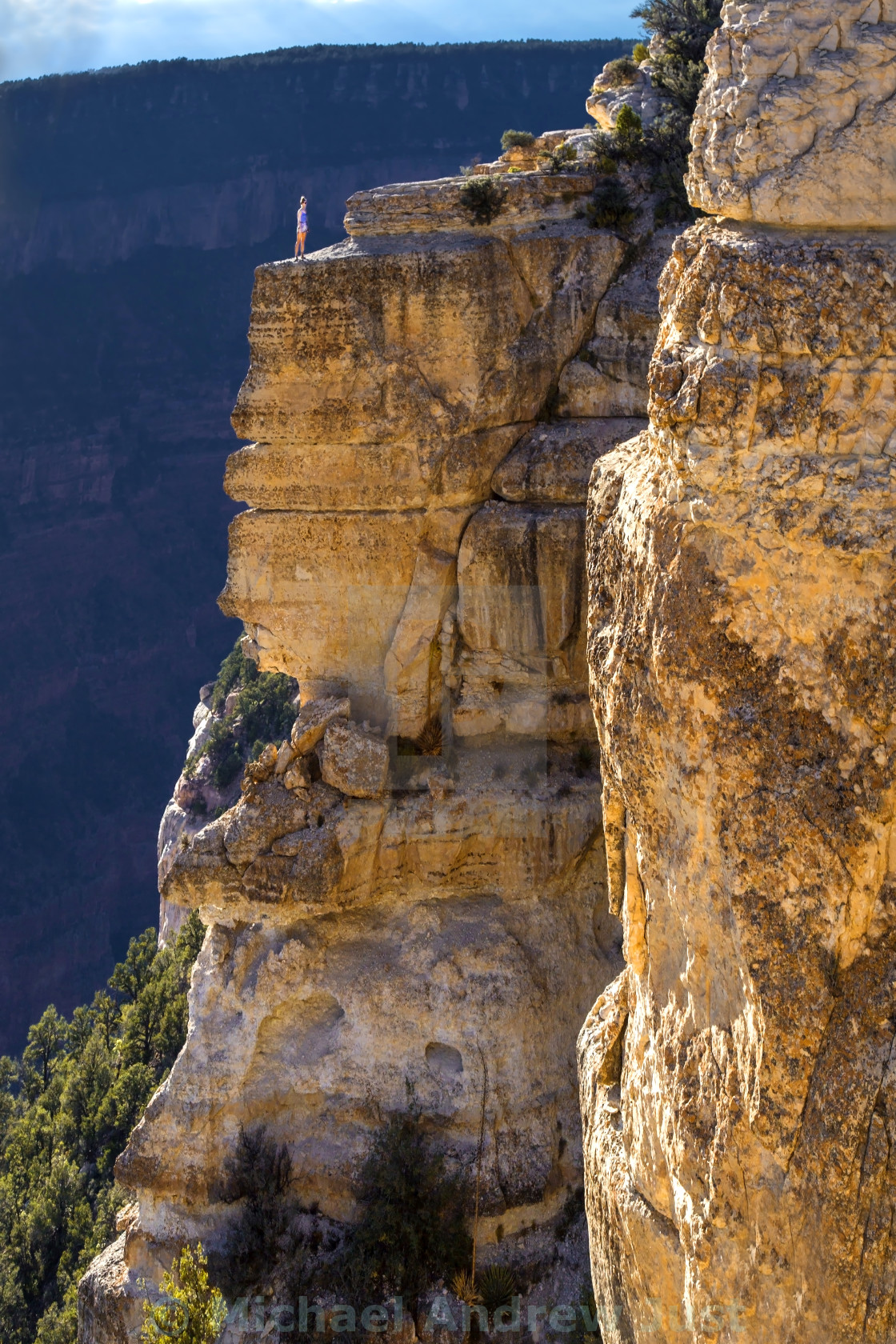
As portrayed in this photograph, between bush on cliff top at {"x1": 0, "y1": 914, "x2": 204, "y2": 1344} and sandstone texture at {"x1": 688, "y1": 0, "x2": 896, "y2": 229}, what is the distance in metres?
17.5

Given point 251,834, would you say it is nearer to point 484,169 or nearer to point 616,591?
point 616,591

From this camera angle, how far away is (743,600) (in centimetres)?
749

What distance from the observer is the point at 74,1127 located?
965 inches

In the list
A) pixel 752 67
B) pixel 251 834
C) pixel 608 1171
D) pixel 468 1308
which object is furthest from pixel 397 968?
pixel 752 67

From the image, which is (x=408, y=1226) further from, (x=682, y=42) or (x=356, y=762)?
(x=682, y=42)

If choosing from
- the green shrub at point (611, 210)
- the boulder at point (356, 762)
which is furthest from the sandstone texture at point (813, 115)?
the boulder at point (356, 762)

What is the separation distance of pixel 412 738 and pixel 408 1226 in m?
5.26

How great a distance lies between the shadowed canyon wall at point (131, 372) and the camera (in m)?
61.4

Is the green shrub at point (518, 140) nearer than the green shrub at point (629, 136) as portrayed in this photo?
No

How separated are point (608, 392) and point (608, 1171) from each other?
931cm

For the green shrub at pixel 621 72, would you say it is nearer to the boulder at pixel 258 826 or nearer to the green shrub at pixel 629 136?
the green shrub at pixel 629 136

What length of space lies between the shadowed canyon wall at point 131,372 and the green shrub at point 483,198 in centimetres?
4576

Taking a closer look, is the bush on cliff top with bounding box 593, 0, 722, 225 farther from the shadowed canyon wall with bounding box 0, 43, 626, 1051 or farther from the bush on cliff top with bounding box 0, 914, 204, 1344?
the shadowed canyon wall with bounding box 0, 43, 626, 1051

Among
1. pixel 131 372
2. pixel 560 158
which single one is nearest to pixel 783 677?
pixel 560 158
